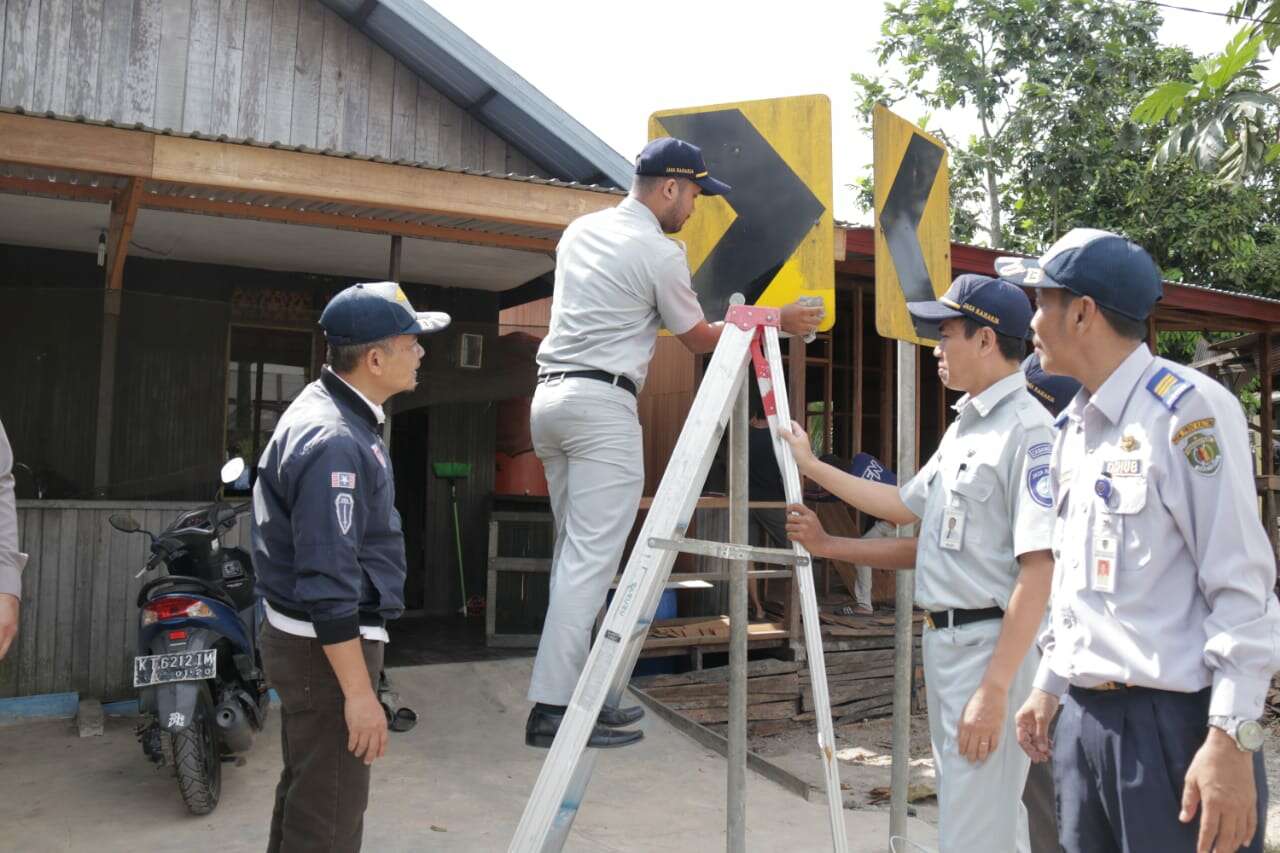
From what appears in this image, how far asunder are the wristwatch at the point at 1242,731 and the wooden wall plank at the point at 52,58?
8160 millimetres

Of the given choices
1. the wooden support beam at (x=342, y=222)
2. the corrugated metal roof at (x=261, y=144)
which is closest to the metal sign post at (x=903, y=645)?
the corrugated metal roof at (x=261, y=144)

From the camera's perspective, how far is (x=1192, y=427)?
198cm

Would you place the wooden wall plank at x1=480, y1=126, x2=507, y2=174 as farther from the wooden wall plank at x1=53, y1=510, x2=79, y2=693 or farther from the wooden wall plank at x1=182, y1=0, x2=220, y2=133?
the wooden wall plank at x1=53, y1=510, x2=79, y2=693

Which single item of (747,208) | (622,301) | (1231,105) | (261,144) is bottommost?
(622,301)

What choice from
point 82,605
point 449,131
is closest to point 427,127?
point 449,131

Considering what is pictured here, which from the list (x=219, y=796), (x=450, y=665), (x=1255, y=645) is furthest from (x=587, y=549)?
(x=450, y=665)

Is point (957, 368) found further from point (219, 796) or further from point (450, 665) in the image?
point (450, 665)

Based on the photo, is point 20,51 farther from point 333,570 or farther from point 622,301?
point 333,570

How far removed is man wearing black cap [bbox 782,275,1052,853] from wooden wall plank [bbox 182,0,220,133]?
6.61 metres

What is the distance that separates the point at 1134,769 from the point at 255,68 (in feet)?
26.5

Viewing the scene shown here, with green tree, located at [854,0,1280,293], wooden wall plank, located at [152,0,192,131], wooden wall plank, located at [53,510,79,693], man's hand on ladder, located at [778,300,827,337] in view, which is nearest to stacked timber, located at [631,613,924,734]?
wooden wall plank, located at [53,510,79,693]

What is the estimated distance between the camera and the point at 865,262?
8594mm

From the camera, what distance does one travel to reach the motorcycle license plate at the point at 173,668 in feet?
15.0

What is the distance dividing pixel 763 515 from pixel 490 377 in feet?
8.00
